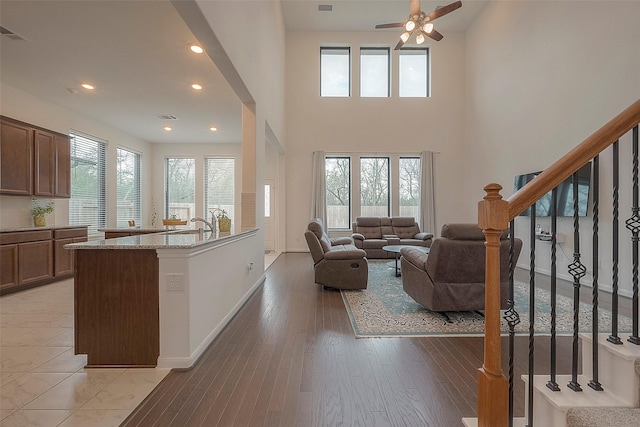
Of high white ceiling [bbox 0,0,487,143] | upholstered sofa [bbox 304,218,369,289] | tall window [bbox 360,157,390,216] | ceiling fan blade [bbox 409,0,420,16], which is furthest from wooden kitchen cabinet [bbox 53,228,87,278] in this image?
ceiling fan blade [bbox 409,0,420,16]

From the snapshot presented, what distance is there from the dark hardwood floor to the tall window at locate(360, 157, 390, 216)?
6007mm

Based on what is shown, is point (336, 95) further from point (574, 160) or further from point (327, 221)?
point (574, 160)

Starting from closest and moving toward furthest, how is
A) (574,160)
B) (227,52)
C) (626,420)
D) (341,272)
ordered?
(626,420) < (574,160) < (227,52) < (341,272)

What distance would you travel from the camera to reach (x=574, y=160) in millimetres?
Answer: 1315

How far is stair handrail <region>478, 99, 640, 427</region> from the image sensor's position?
1.31 m

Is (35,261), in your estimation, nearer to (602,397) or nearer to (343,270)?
(343,270)

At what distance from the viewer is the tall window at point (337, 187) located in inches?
350

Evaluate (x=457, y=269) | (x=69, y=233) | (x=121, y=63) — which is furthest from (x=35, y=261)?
(x=457, y=269)

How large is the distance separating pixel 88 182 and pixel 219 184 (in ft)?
10.5

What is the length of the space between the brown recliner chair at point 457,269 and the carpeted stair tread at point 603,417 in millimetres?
1852

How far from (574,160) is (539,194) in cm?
20

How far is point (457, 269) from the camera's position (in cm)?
304

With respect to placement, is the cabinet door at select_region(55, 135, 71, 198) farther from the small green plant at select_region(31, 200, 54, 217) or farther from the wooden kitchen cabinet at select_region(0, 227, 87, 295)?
the wooden kitchen cabinet at select_region(0, 227, 87, 295)

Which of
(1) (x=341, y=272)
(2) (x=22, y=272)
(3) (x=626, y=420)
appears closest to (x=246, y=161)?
(1) (x=341, y=272)
